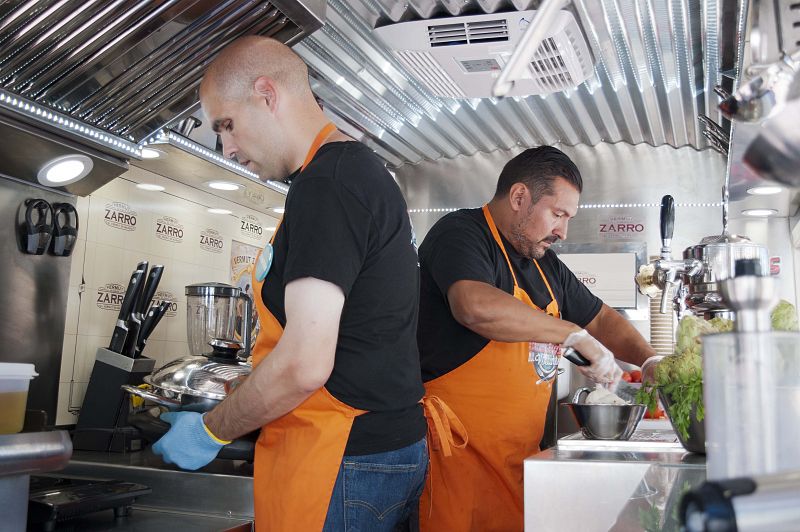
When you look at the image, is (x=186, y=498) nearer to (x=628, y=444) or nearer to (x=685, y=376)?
(x=628, y=444)

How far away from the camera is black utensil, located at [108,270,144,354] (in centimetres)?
Answer: 294

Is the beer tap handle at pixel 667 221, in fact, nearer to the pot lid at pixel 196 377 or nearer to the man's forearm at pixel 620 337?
the man's forearm at pixel 620 337

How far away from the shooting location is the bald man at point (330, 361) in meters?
1.43

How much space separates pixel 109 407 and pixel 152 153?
3.23 ft

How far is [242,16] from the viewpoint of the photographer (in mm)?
2201

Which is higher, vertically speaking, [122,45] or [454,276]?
[122,45]

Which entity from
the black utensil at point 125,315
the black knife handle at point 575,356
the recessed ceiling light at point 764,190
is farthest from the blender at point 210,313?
the recessed ceiling light at point 764,190

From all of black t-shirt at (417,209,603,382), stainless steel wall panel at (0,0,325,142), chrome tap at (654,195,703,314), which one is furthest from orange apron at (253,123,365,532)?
chrome tap at (654,195,703,314)

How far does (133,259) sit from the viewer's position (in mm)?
3430

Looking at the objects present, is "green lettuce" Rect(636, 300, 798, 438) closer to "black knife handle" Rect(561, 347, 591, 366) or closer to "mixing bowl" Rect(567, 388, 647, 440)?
"mixing bowl" Rect(567, 388, 647, 440)

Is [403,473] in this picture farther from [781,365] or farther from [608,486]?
[781,365]

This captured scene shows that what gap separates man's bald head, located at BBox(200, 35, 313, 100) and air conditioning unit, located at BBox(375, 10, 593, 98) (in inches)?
36.3

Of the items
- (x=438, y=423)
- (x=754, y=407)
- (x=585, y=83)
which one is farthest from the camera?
(x=585, y=83)

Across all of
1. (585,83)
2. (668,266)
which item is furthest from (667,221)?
(585,83)
